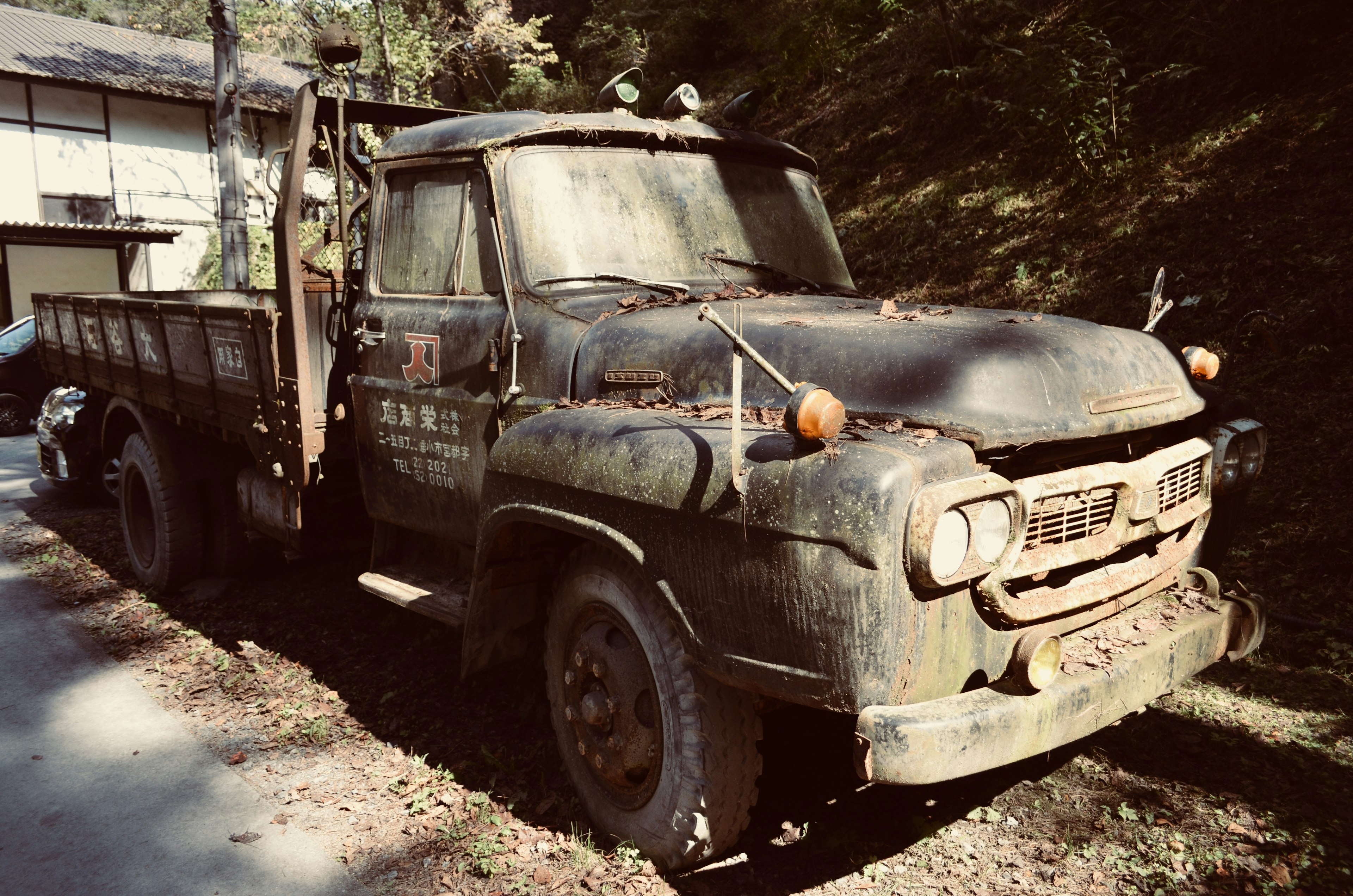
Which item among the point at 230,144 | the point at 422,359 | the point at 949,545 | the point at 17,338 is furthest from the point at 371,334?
the point at 17,338

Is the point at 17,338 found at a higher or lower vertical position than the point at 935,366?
lower

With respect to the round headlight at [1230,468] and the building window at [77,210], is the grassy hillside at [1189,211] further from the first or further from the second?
the building window at [77,210]

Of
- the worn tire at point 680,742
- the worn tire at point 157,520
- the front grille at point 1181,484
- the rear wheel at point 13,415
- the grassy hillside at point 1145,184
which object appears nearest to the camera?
the worn tire at point 680,742

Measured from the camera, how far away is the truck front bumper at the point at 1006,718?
7.87 ft

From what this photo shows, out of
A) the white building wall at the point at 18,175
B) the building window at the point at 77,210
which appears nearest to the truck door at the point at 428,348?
the white building wall at the point at 18,175

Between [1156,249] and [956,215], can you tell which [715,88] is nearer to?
[956,215]

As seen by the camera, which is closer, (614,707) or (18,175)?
(614,707)

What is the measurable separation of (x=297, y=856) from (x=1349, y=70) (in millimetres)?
9550

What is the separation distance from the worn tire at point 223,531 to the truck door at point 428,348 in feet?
6.55

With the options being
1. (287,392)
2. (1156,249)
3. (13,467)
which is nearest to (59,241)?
(13,467)

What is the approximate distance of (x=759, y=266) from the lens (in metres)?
4.14

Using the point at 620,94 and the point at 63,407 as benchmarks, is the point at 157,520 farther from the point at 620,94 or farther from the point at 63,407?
the point at 620,94

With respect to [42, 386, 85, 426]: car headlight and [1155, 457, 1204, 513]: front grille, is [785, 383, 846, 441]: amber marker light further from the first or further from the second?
[42, 386, 85, 426]: car headlight

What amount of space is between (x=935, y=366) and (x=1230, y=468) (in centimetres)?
138
